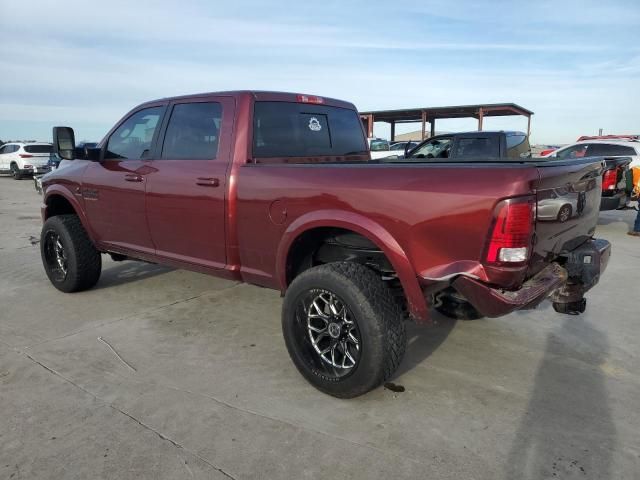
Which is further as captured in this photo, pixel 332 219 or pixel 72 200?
pixel 72 200

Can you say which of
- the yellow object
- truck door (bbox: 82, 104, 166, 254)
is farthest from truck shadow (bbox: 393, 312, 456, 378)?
the yellow object

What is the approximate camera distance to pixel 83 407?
289 cm

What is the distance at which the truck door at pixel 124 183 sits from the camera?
4227 millimetres

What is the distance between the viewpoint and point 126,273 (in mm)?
5883

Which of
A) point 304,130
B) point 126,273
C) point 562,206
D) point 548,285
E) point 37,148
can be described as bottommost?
point 126,273

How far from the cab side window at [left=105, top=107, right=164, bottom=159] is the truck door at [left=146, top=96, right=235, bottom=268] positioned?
22 centimetres

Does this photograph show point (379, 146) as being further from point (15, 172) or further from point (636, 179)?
point (15, 172)

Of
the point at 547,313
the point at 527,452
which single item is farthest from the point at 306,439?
the point at 547,313

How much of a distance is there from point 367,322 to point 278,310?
199 cm

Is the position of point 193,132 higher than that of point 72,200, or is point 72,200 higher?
point 193,132

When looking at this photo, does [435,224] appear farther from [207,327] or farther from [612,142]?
[612,142]

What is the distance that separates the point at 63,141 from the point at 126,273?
1.88m

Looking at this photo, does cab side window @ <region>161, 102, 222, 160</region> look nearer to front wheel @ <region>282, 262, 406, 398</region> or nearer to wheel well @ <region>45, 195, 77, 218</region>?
front wheel @ <region>282, 262, 406, 398</region>

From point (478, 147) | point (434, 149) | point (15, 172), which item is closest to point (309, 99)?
point (478, 147)
